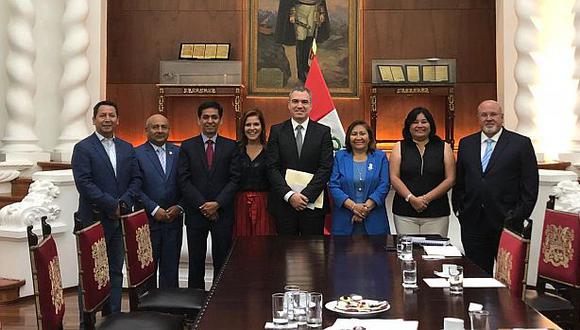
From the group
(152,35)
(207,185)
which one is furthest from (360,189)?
(152,35)

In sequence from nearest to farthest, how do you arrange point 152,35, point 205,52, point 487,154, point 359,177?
point 487,154 < point 359,177 < point 205,52 < point 152,35

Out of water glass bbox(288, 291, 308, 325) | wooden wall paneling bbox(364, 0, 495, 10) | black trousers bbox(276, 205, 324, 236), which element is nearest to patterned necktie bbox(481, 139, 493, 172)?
black trousers bbox(276, 205, 324, 236)

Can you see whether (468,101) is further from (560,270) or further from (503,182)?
(560,270)

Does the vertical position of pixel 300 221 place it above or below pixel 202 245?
above

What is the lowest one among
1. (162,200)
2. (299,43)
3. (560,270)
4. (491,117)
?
(560,270)

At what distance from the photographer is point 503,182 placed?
14.5 feet

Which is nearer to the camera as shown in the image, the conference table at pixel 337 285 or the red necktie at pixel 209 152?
the conference table at pixel 337 285

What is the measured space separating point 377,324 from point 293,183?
2556 millimetres

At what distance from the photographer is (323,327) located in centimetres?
217

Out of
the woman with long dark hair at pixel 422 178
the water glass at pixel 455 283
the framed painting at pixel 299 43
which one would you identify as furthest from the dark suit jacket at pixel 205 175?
the framed painting at pixel 299 43

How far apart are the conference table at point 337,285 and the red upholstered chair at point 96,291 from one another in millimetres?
425

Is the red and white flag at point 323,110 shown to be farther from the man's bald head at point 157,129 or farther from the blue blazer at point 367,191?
the man's bald head at point 157,129

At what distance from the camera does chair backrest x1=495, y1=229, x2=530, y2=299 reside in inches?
121

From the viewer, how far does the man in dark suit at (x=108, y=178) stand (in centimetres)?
452
